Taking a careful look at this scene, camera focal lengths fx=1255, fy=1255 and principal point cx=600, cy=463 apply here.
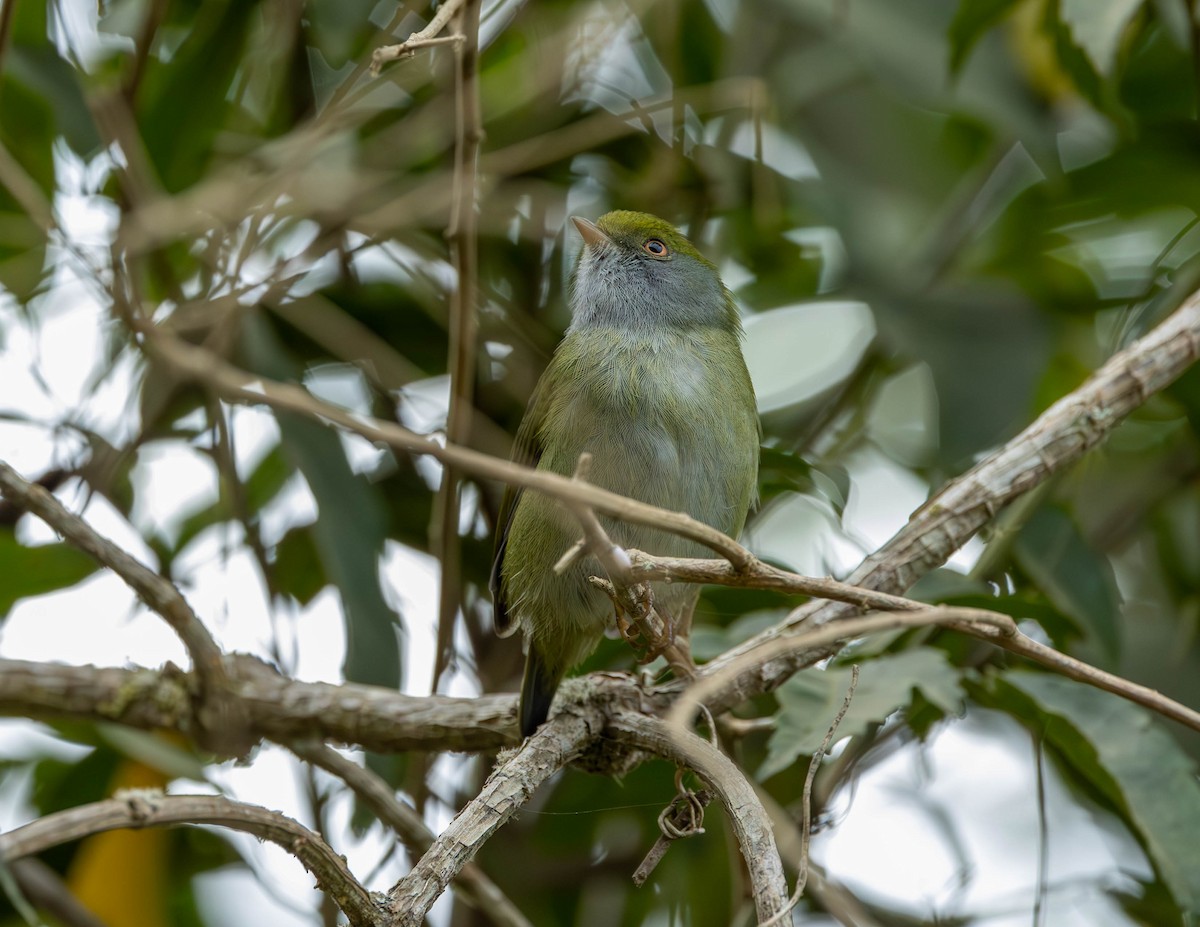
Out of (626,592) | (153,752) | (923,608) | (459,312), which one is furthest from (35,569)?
(923,608)

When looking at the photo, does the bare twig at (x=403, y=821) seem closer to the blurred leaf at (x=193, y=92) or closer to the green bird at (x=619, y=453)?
the green bird at (x=619, y=453)

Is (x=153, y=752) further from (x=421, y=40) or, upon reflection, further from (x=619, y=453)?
(x=421, y=40)

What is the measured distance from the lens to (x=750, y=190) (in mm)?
4172

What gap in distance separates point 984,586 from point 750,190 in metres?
1.58

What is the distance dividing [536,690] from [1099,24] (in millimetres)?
2214

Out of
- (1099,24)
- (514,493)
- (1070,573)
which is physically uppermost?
(1099,24)

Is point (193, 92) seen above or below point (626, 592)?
above

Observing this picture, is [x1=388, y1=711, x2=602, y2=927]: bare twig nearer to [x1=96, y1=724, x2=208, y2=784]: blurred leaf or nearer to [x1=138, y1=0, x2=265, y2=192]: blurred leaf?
[x1=96, y1=724, x2=208, y2=784]: blurred leaf

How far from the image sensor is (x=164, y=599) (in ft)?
8.43

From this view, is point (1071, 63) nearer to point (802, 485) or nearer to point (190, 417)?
point (802, 485)

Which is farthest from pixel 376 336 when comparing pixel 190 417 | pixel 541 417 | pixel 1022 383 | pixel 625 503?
pixel 625 503

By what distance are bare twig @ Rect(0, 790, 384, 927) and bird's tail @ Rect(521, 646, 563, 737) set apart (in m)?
1.21

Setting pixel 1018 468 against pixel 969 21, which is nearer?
pixel 1018 468

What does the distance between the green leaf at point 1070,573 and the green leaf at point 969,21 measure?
1.25 m
